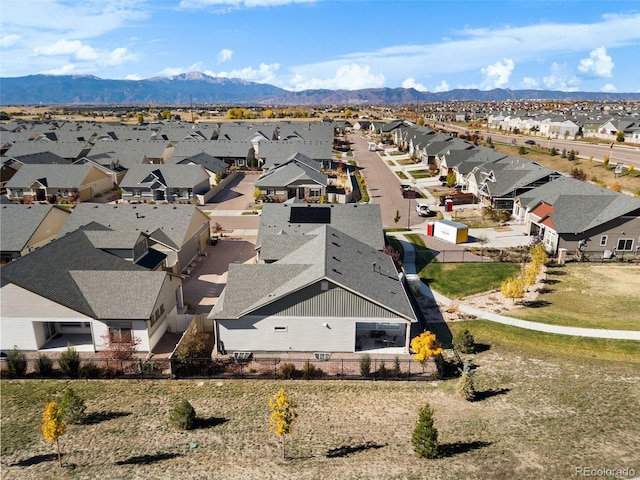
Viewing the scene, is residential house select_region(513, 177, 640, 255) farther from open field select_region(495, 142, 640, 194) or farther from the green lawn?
open field select_region(495, 142, 640, 194)

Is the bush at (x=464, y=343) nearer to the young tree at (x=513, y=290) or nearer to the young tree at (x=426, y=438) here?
the young tree at (x=513, y=290)

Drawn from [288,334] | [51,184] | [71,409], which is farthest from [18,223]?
[288,334]

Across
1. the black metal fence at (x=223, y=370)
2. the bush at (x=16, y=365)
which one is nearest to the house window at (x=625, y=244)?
the black metal fence at (x=223, y=370)

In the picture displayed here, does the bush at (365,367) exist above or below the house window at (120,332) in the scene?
below

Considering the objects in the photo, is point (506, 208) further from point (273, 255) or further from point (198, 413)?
point (198, 413)

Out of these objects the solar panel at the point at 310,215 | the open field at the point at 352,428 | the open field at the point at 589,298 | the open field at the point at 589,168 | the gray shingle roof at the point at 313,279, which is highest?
the open field at the point at 589,168

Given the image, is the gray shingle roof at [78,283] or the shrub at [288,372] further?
the gray shingle roof at [78,283]

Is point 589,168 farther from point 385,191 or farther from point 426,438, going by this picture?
point 426,438

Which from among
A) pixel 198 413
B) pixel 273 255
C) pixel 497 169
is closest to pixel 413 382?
pixel 198 413

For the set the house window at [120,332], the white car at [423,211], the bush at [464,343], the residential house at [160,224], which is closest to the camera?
the house window at [120,332]
